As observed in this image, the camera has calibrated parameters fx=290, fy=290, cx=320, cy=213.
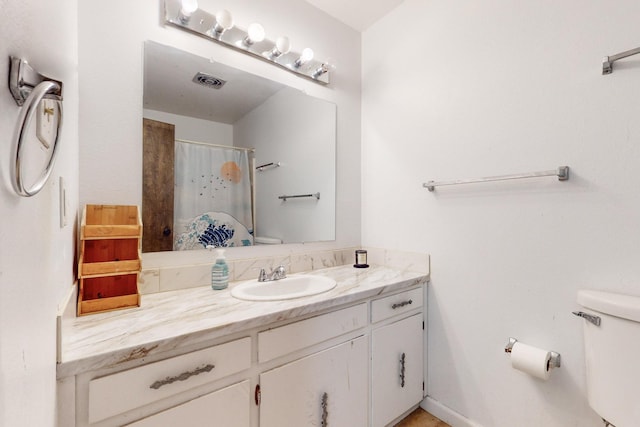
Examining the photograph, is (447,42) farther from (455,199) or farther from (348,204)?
(348,204)

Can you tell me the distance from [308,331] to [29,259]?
890 millimetres

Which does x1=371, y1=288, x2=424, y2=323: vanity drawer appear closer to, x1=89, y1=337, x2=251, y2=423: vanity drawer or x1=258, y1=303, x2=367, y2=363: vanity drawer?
x1=258, y1=303, x2=367, y2=363: vanity drawer

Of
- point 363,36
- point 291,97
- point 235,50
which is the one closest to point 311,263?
point 291,97

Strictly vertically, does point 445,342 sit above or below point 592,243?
below

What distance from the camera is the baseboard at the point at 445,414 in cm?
149

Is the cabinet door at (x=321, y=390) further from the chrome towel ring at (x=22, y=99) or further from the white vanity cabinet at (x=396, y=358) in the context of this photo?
the chrome towel ring at (x=22, y=99)

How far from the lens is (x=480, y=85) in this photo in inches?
57.3

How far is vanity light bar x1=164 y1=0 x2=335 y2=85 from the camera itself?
4.27 ft

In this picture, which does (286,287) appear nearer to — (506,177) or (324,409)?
(324,409)

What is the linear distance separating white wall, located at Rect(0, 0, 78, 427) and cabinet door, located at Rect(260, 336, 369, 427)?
63 centimetres

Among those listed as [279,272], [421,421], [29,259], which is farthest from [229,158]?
[421,421]

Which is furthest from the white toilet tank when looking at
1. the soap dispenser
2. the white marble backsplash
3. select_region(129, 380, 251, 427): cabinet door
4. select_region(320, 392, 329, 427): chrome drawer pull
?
the soap dispenser

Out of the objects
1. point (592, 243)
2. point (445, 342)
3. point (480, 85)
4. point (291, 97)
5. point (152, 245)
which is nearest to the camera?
point (592, 243)

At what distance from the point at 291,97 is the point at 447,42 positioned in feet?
3.02
